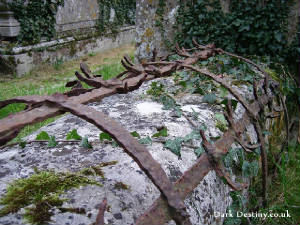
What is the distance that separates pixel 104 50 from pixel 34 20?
293cm

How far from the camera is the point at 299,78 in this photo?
3541 millimetres

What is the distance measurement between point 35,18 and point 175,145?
6396 mm

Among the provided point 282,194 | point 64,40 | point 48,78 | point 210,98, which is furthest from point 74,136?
point 64,40

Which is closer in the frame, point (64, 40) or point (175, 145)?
point (175, 145)

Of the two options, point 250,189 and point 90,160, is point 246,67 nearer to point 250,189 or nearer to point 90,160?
point 250,189

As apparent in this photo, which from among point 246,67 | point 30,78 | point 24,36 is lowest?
point 30,78

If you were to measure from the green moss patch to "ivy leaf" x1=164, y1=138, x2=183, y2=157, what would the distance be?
14.8 inches

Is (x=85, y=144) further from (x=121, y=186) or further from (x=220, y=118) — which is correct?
(x=220, y=118)

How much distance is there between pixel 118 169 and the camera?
1052 millimetres

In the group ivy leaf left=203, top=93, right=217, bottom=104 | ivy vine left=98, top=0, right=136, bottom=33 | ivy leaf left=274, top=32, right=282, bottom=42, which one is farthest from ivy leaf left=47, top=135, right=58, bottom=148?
ivy vine left=98, top=0, right=136, bottom=33

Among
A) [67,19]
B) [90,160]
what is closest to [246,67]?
[90,160]

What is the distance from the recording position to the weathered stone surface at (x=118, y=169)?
88cm

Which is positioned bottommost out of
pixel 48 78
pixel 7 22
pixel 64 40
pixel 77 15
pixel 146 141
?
pixel 48 78

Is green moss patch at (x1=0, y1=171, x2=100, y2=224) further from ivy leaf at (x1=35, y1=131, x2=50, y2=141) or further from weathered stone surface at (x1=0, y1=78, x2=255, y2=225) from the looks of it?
ivy leaf at (x1=35, y1=131, x2=50, y2=141)
